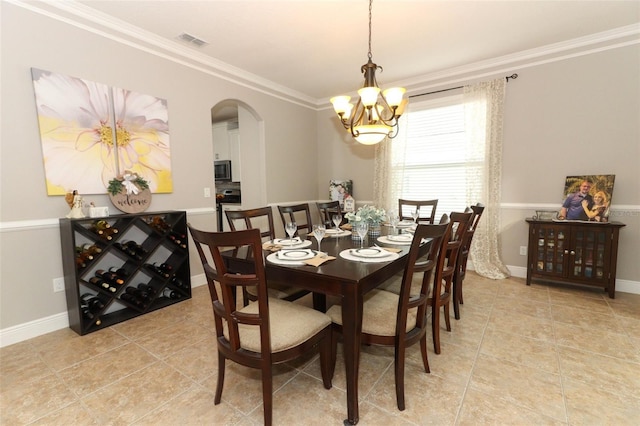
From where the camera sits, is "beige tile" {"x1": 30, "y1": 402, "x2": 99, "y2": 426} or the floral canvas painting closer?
"beige tile" {"x1": 30, "y1": 402, "x2": 99, "y2": 426}

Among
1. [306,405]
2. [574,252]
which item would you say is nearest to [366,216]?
[306,405]

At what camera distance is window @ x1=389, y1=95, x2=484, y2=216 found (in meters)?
3.85

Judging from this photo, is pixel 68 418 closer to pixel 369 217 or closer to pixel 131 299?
pixel 131 299

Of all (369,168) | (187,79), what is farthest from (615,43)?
(187,79)

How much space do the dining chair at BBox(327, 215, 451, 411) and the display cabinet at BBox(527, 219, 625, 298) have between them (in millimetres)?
2338

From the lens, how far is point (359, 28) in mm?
2766

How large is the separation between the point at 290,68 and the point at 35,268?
10.7 ft

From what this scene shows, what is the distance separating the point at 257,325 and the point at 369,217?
45.6 inches

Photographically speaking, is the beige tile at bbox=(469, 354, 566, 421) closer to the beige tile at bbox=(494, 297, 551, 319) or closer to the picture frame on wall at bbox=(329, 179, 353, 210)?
the beige tile at bbox=(494, 297, 551, 319)

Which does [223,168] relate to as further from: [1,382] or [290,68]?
[1,382]

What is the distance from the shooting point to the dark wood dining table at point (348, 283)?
4.41 feet

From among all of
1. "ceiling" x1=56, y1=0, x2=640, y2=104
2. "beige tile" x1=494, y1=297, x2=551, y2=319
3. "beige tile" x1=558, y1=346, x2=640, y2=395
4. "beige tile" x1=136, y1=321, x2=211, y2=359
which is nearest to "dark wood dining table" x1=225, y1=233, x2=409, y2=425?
"beige tile" x1=136, y1=321, x2=211, y2=359

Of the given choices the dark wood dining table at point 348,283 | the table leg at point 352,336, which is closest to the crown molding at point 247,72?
the dark wood dining table at point 348,283

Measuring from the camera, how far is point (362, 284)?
1355mm
